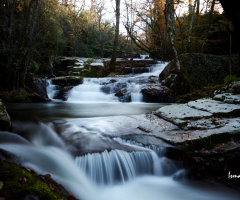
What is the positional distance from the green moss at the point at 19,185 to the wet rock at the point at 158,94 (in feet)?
29.1

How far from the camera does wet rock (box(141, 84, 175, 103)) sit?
9.97 meters

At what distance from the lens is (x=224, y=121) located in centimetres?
384

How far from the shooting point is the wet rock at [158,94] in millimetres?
9969

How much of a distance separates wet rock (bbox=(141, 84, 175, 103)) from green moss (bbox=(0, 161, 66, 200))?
29.1 ft

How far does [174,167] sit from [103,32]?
30325 mm

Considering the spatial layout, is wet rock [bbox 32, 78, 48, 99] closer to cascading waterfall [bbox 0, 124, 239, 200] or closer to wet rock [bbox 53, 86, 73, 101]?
wet rock [bbox 53, 86, 73, 101]

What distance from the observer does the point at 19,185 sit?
1.58 m

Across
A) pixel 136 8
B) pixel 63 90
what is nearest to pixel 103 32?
pixel 136 8

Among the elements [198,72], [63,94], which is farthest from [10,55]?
[198,72]

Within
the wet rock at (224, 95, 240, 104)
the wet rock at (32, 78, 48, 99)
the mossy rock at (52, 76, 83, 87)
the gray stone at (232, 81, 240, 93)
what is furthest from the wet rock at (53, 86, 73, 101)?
the gray stone at (232, 81, 240, 93)

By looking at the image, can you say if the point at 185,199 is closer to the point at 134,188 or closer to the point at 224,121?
the point at 134,188

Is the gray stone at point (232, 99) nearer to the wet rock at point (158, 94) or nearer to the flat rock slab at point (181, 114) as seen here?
the flat rock slab at point (181, 114)

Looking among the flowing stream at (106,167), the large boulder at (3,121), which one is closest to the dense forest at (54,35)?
the flowing stream at (106,167)

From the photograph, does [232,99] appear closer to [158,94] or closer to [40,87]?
[158,94]
